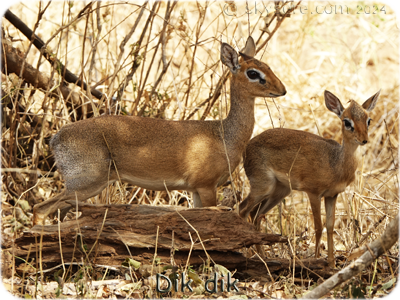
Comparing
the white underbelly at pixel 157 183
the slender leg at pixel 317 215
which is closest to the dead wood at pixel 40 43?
the white underbelly at pixel 157 183

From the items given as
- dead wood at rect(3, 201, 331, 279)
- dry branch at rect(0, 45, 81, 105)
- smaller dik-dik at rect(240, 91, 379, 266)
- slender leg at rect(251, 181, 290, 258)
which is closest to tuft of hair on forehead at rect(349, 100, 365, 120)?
smaller dik-dik at rect(240, 91, 379, 266)

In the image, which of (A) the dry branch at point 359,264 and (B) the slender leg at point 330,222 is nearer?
(A) the dry branch at point 359,264

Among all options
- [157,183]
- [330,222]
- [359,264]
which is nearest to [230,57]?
[157,183]

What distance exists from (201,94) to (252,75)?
11.8 feet

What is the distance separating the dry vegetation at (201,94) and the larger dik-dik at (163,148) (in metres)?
0.35

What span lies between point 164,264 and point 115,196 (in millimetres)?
1896

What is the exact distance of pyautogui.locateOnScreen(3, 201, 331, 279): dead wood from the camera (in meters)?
4.36

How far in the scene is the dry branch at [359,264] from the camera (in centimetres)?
328

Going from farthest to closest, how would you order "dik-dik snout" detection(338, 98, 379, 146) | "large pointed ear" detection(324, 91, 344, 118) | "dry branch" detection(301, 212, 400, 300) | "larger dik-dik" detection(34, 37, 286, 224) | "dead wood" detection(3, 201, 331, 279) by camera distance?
"large pointed ear" detection(324, 91, 344, 118) → "dik-dik snout" detection(338, 98, 379, 146) → "larger dik-dik" detection(34, 37, 286, 224) → "dead wood" detection(3, 201, 331, 279) → "dry branch" detection(301, 212, 400, 300)

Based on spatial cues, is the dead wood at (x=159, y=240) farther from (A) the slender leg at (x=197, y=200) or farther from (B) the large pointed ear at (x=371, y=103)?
(B) the large pointed ear at (x=371, y=103)

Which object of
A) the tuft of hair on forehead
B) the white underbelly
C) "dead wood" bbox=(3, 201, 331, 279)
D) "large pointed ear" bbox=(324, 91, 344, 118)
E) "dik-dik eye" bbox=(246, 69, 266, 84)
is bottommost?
"dead wood" bbox=(3, 201, 331, 279)

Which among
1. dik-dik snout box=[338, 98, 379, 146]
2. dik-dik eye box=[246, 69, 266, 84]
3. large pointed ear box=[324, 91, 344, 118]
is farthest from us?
large pointed ear box=[324, 91, 344, 118]

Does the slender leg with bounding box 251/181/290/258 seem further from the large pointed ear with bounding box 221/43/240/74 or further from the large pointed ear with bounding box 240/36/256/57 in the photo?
the large pointed ear with bounding box 240/36/256/57

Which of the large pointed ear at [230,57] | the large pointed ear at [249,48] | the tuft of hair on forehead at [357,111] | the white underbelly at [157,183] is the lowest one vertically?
the white underbelly at [157,183]
